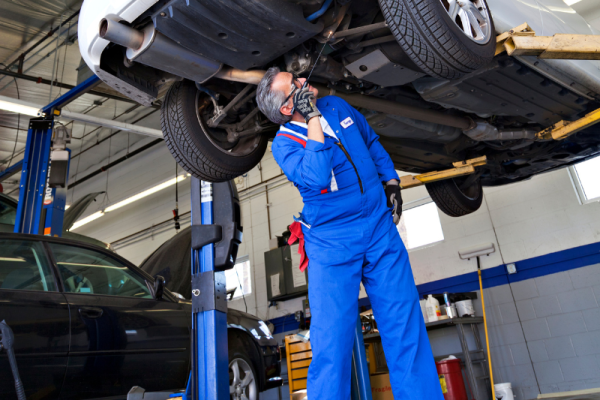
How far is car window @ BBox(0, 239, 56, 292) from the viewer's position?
2352mm

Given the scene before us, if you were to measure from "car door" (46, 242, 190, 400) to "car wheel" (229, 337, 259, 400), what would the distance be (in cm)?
38

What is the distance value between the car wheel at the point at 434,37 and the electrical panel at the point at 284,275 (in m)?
5.52

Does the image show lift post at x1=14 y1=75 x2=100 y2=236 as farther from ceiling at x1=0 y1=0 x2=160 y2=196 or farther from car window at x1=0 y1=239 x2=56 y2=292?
car window at x1=0 y1=239 x2=56 y2=292

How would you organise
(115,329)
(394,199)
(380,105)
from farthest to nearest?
(115,329) → (380,105) → (394,199)

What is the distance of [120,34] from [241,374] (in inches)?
98.2

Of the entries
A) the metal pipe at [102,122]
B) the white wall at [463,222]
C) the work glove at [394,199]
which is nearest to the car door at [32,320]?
the work glove at [394,199]

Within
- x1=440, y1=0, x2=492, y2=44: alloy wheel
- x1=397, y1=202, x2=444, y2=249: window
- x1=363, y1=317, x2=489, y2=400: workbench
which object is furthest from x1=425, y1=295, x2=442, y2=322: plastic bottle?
x1=440, y1=0, x2=492, y2=44: alloy wheel

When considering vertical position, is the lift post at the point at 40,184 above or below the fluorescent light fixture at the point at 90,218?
below

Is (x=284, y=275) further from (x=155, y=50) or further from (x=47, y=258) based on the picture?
(x=155, y=50)

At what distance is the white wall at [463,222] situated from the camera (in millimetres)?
5250

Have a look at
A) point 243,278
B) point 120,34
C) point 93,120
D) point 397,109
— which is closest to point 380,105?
point 397,109

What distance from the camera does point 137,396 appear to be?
202 cm

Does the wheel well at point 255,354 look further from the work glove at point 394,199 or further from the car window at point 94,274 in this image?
the work glove at point 394,199

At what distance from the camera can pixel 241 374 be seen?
334 centimetres
